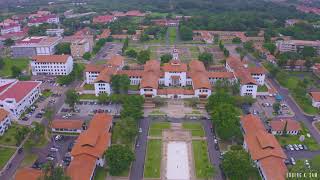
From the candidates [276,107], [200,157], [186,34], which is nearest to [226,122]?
[200,157]

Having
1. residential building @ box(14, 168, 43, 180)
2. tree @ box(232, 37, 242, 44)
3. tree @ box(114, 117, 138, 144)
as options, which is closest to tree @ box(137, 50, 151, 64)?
tree @ box(114, 117, 138, 144)

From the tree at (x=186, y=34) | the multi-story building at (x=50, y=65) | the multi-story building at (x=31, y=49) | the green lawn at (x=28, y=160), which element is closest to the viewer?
the green lawn at (x=28, y=160)

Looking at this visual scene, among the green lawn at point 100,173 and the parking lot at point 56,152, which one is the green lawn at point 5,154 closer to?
the parking lot at point 56,152

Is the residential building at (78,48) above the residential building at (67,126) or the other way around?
above

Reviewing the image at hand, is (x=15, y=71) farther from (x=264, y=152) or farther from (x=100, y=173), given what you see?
(x=264, y=152)

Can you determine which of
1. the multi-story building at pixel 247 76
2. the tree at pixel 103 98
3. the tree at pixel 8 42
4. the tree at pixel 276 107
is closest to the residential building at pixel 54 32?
the tree at pixel 8 42

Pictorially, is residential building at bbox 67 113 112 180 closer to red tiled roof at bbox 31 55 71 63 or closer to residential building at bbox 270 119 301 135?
A: residential building at bbox 270 119 301 135

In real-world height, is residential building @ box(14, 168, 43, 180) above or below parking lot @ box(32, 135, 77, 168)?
above
